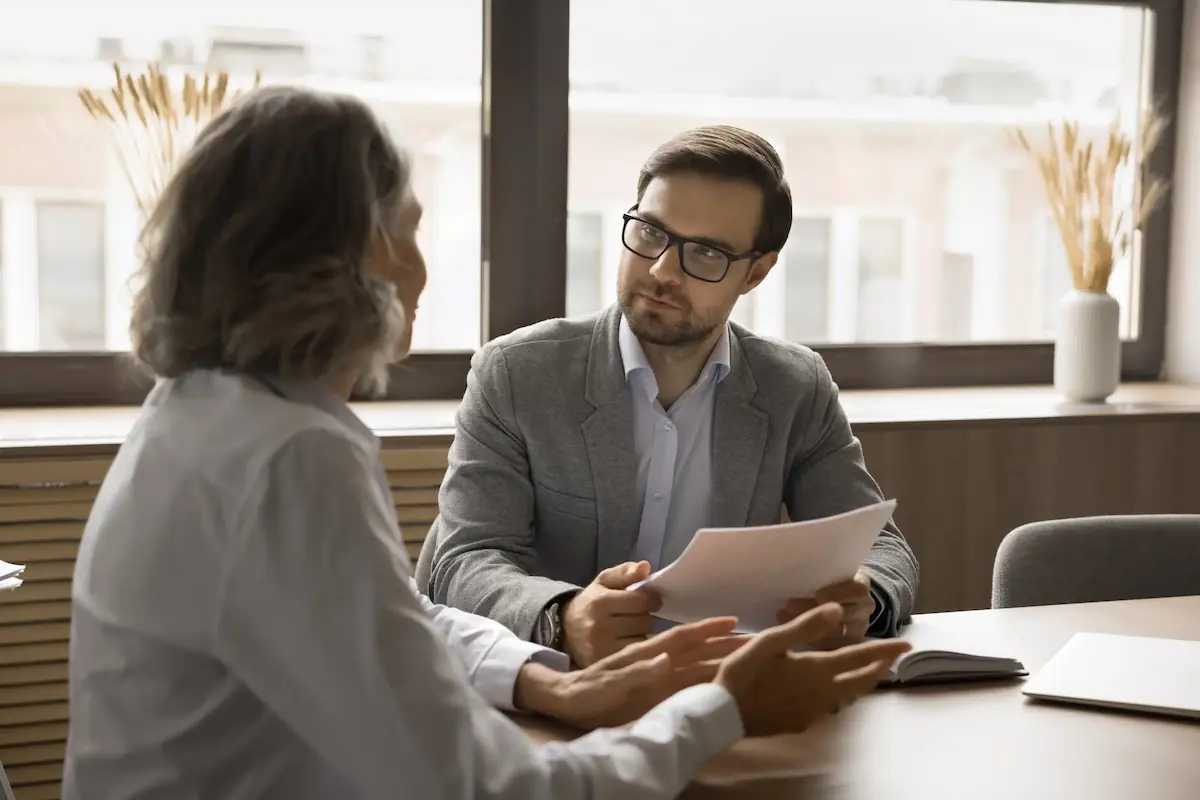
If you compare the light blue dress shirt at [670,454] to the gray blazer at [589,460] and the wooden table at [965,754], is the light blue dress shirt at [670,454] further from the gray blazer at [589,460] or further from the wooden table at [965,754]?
the wooden table at [965,754]

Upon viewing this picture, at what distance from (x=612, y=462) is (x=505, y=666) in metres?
0.61

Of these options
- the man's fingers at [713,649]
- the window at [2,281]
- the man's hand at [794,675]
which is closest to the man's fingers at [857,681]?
the man's hand at [794,675]

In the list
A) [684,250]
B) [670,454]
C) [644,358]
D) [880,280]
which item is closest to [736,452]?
[670,454]

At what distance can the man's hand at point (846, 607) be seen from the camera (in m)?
1.55

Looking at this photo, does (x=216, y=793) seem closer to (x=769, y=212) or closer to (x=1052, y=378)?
(x=769, y=212)

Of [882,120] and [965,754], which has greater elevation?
[882,120]

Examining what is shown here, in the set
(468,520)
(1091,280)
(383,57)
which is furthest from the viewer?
(1091,280)

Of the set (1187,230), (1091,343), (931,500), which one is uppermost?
(1187,230)

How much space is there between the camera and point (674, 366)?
83.2 inches

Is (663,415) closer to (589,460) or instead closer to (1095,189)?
(589,460)

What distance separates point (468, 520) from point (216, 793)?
2.82 ft

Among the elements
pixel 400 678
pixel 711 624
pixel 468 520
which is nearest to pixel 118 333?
pixel 468 520

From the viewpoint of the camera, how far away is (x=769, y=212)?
2154mm

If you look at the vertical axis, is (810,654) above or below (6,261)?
below
